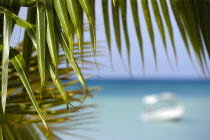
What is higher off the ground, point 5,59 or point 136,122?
point 5,59

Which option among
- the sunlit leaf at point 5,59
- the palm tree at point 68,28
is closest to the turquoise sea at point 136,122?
the palm tree at point 68,28

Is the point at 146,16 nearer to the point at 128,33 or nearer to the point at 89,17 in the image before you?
the point at 128,33

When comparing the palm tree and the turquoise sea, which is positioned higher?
the palm tree

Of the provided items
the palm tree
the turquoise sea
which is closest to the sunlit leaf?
the palm tree

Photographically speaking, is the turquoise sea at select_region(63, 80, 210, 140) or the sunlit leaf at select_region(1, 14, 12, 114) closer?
the sunlit leaf at select_region(1, 14, 12, 114)

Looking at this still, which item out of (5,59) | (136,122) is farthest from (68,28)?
(136,122)

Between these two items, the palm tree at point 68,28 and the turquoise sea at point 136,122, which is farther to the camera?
the turquoise sea at point 136,122

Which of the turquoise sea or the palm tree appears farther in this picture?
the turquoise sea

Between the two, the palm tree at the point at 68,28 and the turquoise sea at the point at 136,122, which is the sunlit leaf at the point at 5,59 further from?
the turquoise sea at the point at 136,122

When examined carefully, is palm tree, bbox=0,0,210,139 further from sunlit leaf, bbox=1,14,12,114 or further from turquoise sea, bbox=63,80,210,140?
turquoise sea, bbox=63,80,210,140

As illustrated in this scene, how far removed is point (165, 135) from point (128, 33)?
403 inches

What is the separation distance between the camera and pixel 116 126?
37.9 ft

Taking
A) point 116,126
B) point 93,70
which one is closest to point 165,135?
point 116,126

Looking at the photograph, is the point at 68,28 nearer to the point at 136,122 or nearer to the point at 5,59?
the point at 5,59
